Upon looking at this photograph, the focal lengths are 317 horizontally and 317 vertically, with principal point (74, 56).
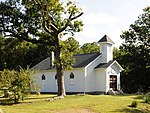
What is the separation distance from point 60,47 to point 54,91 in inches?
467

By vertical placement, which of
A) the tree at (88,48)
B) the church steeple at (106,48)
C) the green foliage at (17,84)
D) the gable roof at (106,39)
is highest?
the tree at (88,48)

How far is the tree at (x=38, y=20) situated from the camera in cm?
3503

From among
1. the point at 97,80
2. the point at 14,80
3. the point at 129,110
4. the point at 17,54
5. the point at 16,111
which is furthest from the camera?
the point at 17,54

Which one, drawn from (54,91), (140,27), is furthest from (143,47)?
(54,91)

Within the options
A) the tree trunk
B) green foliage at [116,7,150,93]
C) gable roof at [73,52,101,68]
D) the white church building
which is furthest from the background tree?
the tree trunk

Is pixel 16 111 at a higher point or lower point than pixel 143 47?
lower

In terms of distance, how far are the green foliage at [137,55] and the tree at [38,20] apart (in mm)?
23305

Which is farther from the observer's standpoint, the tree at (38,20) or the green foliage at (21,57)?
the green foliage at (21,57)

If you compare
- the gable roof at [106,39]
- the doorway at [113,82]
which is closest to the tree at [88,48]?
the gable roof at [106,39]

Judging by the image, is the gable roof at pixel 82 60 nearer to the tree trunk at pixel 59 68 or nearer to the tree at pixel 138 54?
the tree trunk at pixel 59 68

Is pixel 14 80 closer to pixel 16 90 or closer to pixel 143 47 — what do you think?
pixel 16 90

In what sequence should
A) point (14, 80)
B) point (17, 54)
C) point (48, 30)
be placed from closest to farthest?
point (14, 80)
point (48, 30)
point (17, 54)

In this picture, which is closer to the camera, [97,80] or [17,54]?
[97,80]

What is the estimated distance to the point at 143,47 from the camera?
185 feet
